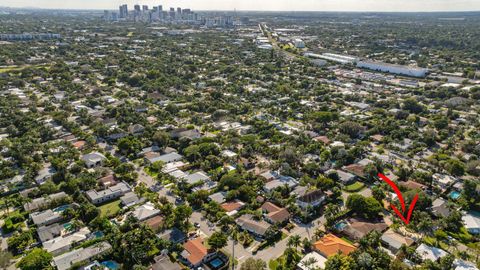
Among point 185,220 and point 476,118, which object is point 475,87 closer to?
point 476,118

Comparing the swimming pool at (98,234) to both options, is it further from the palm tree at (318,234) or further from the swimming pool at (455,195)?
the swimming pool at (455,195)

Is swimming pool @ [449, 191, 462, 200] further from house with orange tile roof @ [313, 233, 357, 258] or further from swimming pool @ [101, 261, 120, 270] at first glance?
swimming pool @ [101, 261, 120, 270]

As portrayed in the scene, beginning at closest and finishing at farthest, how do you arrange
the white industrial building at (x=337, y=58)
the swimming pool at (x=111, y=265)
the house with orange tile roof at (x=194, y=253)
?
the swimming pool at (x=111, y=265) → the house with orange tile roof at (x=194, y=253) → the white industrial building at (x=337, y=58)

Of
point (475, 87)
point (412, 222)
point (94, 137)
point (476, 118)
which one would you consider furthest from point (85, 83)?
point (475, 87)

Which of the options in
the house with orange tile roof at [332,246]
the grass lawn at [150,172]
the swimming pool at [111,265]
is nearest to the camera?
the swimming pool at [111,265]

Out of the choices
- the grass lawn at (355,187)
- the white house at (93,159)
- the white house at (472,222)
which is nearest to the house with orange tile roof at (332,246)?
the grass lawn at (355,187)

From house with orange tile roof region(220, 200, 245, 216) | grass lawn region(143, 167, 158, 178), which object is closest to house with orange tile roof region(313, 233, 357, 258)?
house with orange tile roof region(220, 200, 245, 216)
